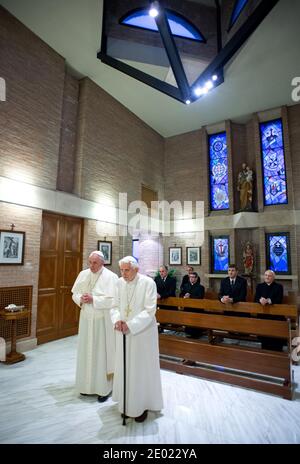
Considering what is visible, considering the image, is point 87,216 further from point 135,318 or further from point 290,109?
point 290,109

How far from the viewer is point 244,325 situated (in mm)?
4180

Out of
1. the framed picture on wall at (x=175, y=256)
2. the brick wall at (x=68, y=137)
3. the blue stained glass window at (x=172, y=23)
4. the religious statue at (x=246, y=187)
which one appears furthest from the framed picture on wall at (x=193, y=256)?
the blue stained glass window at (x=172, y=23)

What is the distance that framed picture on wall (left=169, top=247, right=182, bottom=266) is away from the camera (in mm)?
10969

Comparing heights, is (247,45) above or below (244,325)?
above

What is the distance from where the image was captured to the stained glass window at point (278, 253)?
30.2ft

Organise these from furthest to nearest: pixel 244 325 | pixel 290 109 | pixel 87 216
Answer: pixel 290 109 → pixel 87 216 → pixel 244 325

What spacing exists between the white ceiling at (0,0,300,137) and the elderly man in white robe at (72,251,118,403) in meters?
5.90

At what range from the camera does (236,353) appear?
13.4 feet

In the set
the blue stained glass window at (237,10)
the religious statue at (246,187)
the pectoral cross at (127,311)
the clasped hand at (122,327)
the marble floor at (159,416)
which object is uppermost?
the blue stained glass window at (237,10)

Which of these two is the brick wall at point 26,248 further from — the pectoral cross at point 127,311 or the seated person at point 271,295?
the seated person at point 271,295

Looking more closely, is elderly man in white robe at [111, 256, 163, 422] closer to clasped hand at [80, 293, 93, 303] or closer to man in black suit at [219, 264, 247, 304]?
clasped hand at [80, 293, 93, 303]
